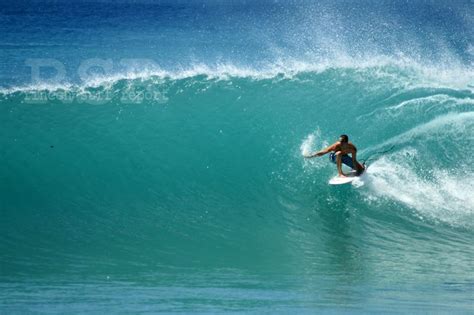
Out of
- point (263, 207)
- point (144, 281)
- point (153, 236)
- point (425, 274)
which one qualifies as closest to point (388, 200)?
point (263, 207)

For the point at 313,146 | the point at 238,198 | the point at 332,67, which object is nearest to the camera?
the point at 238,198

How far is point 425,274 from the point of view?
10484 millimetres

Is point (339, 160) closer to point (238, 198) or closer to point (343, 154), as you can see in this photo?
point (343, 154)

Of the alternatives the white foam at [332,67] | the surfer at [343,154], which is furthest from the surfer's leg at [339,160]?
the white foam at [332,67]

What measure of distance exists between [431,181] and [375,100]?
113 inches

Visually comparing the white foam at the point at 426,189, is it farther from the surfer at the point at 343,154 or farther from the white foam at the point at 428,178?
the surfer at the point at 343,154

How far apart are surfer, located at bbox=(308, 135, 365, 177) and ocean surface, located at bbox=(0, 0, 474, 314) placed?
0.29m

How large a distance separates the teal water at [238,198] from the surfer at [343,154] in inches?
15.9

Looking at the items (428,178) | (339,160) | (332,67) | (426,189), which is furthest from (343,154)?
(332,67)

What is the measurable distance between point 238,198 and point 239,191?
0.28m

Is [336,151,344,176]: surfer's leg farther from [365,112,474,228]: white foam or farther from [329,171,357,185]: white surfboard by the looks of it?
[365,112,474,228]: white foam

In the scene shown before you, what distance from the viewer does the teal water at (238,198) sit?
9.50 m

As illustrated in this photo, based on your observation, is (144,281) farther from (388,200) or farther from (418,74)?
(418,74)

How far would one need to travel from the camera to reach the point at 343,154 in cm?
1302
